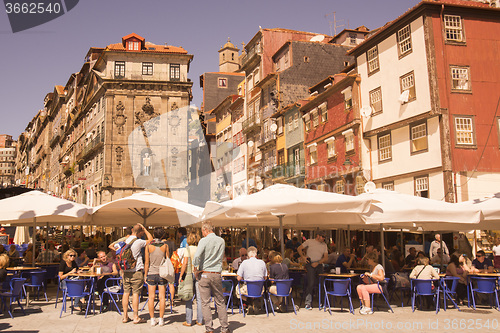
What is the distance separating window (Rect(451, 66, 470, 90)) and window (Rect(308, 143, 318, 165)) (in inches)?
467

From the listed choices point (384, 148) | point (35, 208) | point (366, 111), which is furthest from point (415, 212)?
point (366, 111)

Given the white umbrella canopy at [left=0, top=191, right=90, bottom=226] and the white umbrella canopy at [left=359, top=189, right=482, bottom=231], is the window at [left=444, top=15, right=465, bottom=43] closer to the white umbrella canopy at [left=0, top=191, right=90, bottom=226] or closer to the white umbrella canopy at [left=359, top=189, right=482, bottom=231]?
the white umbrella canopy at [left=359, top=189, right=482, bottom=231]

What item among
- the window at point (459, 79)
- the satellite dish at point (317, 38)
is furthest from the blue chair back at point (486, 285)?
the satellite dish at point (317, 38)

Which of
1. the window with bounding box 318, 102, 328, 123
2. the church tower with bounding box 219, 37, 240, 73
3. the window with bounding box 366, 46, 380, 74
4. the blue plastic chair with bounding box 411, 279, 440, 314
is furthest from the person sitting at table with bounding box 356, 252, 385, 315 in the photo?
the church tower with bounding box 219, 37, 240, 73

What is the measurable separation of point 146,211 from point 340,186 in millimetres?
17354

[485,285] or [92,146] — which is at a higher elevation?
[92,146]

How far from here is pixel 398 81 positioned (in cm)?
2448

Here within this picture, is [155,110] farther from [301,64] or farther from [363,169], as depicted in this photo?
[363,169]

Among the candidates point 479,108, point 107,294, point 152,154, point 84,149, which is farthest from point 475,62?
point 84,149

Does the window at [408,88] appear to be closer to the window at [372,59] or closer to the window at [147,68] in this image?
the window at [372,59]

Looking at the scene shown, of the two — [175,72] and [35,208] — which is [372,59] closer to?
[35,208]

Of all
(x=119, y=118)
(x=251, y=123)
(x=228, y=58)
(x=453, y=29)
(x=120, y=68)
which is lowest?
(x=453, y=29)

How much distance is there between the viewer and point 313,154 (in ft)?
111

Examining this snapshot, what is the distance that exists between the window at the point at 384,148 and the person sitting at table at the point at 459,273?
14.1m
